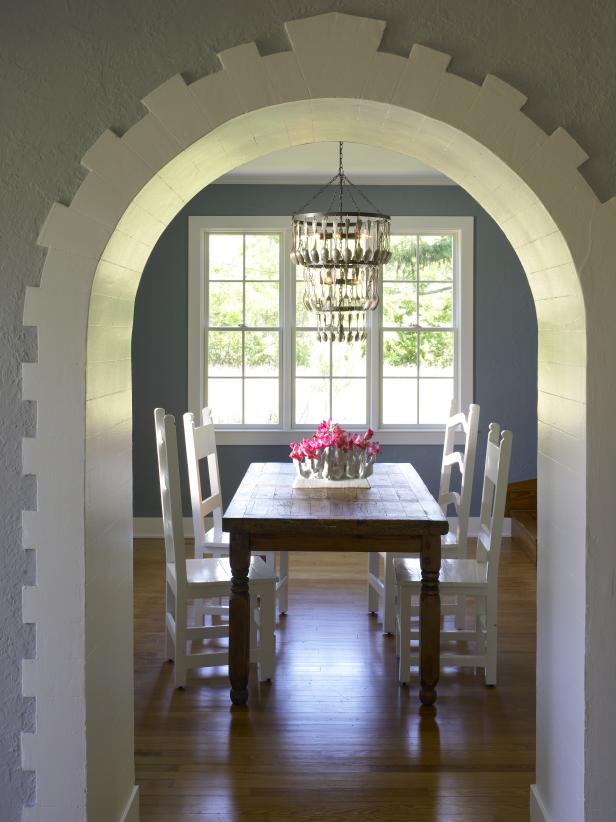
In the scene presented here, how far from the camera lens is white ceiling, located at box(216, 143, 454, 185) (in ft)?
21.4

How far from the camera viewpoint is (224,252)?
763cm

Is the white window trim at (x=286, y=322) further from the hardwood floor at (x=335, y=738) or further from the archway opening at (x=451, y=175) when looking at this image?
the archway opening at (x=451, y=175)

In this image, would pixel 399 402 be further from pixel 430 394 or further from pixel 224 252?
pixel 224 252

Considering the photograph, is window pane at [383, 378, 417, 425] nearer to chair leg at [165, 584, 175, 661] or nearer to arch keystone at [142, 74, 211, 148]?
chair leg at [165, 584, 175, 661]

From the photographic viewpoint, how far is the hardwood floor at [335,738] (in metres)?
3.27

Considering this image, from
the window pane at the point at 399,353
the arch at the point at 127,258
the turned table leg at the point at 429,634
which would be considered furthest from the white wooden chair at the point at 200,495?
the window pane at the point at 399,353

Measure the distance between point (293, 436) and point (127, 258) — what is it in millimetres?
4908

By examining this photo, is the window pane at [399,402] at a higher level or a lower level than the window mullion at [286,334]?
lower

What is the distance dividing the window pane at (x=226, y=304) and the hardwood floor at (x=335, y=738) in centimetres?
299

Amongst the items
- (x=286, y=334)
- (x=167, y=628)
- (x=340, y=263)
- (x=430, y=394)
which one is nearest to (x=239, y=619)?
(x=167, y=628)

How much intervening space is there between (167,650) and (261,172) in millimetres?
3914

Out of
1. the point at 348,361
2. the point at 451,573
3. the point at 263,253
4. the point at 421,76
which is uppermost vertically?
the point at 263,253

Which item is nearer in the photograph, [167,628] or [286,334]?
[167,628]

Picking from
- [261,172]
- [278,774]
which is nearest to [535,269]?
[278,774]
